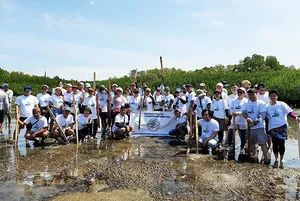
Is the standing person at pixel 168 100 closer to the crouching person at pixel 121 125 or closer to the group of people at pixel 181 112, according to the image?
the group of people at pixel 181 112

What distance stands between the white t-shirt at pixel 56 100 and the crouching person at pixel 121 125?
2.05 m

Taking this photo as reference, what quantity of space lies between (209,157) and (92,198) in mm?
3763

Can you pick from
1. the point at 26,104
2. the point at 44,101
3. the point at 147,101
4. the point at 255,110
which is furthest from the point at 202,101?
the point at 26,104

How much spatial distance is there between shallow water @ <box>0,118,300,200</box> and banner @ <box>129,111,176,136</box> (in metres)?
1.95

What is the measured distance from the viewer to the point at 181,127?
9961mm

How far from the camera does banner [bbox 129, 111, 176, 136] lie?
1102cm

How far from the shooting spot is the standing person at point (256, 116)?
24.1 ft

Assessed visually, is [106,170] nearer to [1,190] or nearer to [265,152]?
[1,190]

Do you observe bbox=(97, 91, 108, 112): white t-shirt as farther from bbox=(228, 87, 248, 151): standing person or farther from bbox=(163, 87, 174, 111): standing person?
bbox=(228, 87, 248, 151): standing person

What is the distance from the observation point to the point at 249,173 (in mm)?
6520

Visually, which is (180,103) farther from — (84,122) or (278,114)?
(278,114)

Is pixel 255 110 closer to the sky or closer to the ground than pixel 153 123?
closer to the sky

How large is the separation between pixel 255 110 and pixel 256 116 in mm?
156

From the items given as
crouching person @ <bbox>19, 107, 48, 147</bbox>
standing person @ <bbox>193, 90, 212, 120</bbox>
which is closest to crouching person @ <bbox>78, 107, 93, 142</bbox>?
crouching person @ <bbox>19, 107, 48, 147</bbox>
